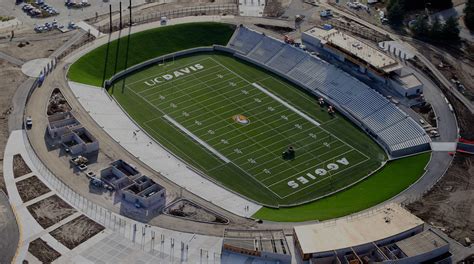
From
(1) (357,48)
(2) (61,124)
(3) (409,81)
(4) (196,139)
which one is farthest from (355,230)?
(1) (357,48)

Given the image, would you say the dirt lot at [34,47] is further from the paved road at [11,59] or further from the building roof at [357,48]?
the building roof at [357,48]

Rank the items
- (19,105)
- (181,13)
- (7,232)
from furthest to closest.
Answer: (181,13) < (19,105) < (7,232)

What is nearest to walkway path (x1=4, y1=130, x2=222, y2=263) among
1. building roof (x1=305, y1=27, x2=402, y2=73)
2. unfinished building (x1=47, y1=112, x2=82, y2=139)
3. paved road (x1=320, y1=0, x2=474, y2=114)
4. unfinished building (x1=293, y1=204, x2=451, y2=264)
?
unfinished building (x1=293, y1=204, x2=451, y2=264)

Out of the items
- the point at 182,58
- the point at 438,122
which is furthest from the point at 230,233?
the point at 182,58

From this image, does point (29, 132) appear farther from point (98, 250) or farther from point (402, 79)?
point (402, 79)

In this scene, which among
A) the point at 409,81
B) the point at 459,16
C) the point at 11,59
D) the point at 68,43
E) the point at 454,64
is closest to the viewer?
the point at 409,81

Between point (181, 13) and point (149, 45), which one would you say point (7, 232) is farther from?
point (181, 13)
